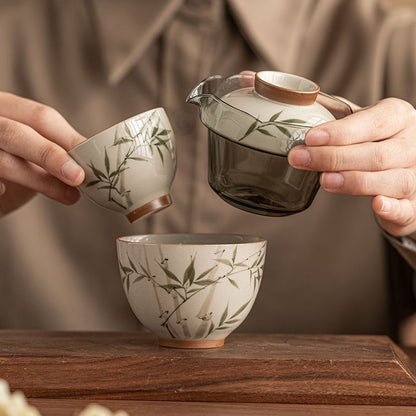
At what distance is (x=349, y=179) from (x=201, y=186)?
550 mm

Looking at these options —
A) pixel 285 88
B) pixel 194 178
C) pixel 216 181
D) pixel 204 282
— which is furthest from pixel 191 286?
pixel 194 178

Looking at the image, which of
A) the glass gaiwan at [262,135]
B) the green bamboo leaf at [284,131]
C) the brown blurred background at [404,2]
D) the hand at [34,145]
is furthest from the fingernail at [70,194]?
the brown blurred background at [404,2]

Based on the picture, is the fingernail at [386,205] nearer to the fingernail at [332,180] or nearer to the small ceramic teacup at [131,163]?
the fingernail at [332,180]

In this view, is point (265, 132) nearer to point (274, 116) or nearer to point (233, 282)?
point (274, 116)

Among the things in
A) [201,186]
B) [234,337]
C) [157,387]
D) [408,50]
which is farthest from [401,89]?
[157,387]

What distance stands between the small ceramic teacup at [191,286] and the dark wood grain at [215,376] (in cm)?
3

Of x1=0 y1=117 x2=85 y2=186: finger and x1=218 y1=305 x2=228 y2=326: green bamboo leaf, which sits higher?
x1=0 y1=117 x2=85 y2=186: finger

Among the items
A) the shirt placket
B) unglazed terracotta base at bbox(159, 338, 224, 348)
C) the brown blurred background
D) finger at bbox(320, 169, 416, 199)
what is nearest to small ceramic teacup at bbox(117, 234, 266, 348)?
unglazed terracotta base at bbox(159, 338, 224, 348)

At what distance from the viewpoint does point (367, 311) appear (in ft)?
4.07

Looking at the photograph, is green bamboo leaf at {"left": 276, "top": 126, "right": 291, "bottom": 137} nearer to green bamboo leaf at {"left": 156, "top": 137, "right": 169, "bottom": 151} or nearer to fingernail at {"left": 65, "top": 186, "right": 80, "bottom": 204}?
green bamboo leaf at {"left": 156, "top": 137, "right": 169, "bottom": 151}

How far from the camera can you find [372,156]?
70 cm

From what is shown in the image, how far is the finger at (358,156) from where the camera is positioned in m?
0.64

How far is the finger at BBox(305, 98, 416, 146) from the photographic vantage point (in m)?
0.65

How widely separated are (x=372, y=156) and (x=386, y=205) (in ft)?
0.20
